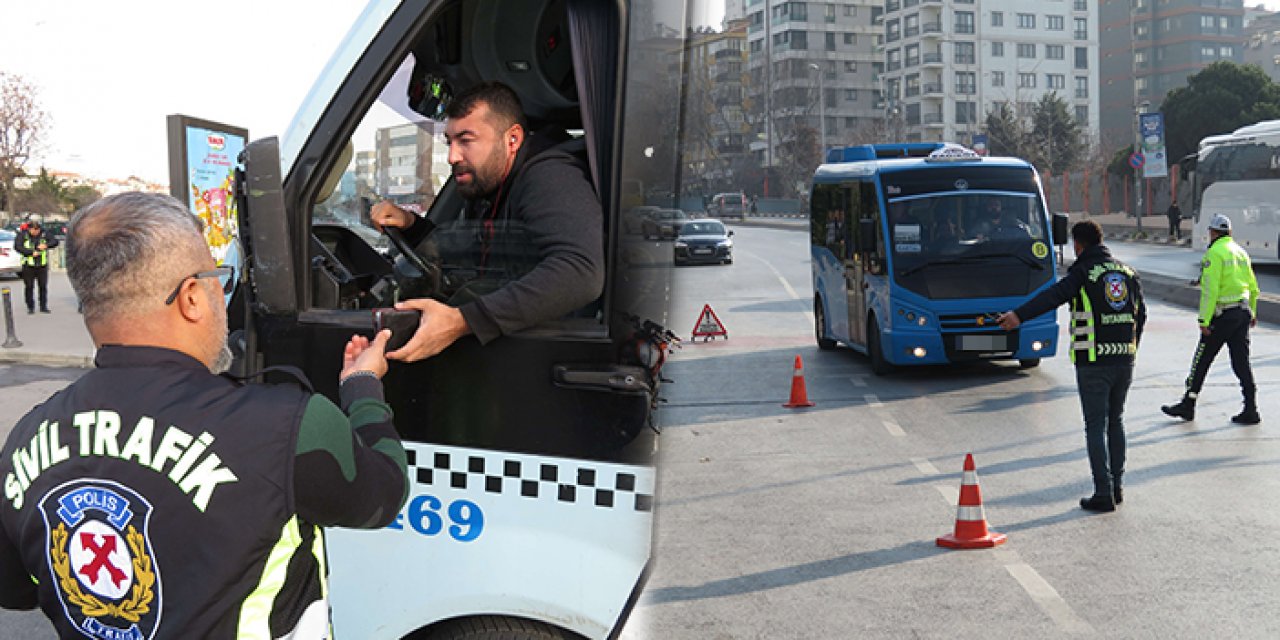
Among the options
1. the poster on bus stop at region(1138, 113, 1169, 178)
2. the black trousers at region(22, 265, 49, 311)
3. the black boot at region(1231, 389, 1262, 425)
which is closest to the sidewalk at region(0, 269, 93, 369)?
the black trousers at region(22, 265, 49, 311)

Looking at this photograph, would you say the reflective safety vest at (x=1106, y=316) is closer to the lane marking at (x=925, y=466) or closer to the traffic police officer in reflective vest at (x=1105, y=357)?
the traffic police officer in reflective vest at (x=1105, y=357)

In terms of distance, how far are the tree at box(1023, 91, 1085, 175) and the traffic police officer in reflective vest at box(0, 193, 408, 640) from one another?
81304 millimetres

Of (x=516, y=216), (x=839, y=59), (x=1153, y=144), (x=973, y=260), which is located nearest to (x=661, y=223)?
(x=516, y=216)

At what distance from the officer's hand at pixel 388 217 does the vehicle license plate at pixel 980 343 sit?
38.4 feet

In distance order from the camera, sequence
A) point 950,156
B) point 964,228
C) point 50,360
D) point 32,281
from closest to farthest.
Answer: point 964,228, point 950,156, point 50,360, point 32,281

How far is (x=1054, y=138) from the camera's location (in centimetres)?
8169

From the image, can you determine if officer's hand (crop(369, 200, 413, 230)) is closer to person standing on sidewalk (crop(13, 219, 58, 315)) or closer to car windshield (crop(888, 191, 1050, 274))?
car windshield (crop(888, 191, 1050, 274))

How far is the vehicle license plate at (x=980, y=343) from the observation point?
14188 mm

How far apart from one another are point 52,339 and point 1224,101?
58.3 meters

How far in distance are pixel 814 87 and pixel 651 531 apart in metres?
94.5

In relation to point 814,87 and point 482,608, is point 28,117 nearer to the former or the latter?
point 814,87

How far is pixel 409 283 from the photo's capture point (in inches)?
126

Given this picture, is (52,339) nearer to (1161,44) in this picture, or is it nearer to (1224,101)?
(1224,101)

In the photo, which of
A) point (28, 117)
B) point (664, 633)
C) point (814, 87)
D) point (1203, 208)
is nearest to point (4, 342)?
point (664, 633)
